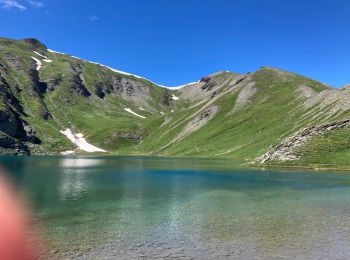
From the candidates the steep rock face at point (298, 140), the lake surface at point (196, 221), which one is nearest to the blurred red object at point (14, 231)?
the lake surface at point (196, 221)

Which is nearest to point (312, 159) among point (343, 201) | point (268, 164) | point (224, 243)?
point (268, 164)

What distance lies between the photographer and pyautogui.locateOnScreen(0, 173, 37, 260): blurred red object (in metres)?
30.0

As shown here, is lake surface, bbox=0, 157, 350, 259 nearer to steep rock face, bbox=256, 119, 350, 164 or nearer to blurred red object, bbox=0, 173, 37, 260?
blurred red object, bbox=0, 173, 37, 260

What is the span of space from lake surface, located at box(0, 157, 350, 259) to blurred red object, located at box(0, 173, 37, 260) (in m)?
1.99

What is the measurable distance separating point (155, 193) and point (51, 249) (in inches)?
1452

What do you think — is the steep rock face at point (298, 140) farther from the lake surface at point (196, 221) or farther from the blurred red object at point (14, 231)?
the blurred red object at point (14, 231)

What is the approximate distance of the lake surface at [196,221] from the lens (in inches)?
1212

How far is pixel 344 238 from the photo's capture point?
34.2 m

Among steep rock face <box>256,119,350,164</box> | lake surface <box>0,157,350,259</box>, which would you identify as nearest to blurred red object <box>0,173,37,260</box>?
lake surface <box>0,157,350,259</box>

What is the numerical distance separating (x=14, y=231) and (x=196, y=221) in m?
19.0

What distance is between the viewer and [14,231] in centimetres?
3756

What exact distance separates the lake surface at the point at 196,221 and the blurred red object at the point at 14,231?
6.52ft

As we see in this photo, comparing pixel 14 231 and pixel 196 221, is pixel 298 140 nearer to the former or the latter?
pixel 196 221

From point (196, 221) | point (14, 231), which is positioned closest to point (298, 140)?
point (196, 221)
